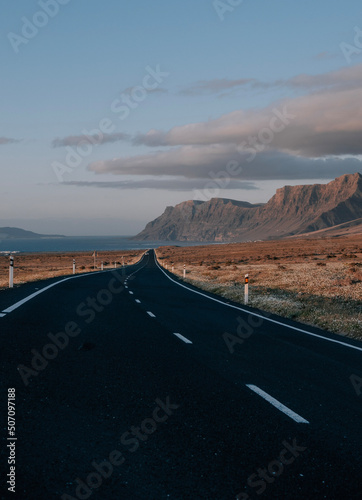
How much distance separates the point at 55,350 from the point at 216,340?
362 centimetres

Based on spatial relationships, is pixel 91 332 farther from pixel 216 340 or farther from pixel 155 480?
pixel 155 480

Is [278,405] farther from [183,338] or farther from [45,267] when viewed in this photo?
[45,267]

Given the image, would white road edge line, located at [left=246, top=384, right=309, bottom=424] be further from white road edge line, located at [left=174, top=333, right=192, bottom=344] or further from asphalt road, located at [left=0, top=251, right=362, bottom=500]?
white road edge line, located at [left=174, top=333, right=192, bottom=344]

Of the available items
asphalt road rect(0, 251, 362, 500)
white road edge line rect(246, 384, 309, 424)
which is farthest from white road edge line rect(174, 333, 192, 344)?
white road edge line rect(246, 384, 309, 424)

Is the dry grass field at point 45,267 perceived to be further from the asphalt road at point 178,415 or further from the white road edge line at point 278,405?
the white road edge line at point 278,405

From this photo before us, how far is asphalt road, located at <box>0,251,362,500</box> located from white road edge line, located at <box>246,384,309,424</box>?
1cm

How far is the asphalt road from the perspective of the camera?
4.05 meters

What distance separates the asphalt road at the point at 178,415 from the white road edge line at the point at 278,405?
0.01 meters

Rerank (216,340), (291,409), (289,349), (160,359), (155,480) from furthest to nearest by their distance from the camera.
Answer: (216,340) → (289,349) → (160,359) → (291,409) → (155,480)

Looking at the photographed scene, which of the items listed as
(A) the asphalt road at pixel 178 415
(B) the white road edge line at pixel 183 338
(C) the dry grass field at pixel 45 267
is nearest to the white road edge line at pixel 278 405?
(A) the asphalt road at pixel 178 415

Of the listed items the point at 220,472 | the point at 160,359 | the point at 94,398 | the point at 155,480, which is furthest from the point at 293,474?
the point at 160,359

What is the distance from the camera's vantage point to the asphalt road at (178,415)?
4.05m

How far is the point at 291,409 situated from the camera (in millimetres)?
6078

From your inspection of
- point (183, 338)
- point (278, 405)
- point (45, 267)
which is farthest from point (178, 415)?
point (45, 267)
